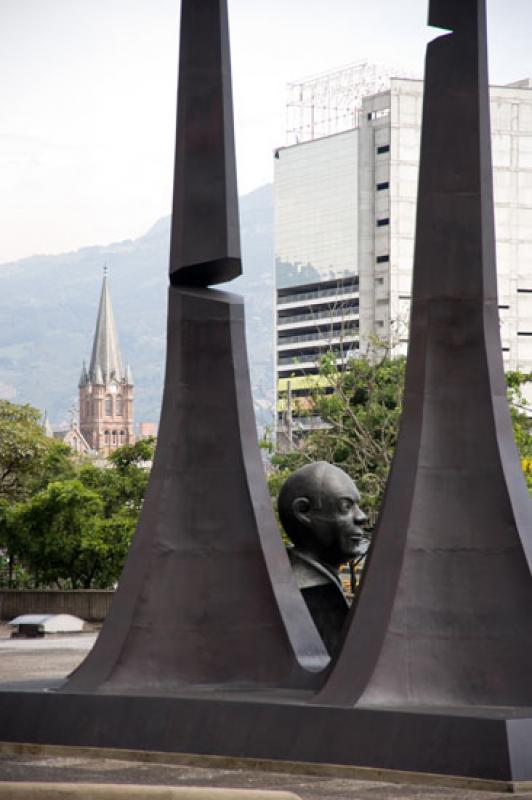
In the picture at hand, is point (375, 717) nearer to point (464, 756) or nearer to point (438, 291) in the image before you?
point (464, 756)

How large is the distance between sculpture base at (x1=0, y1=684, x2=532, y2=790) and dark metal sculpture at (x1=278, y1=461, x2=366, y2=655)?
203cm

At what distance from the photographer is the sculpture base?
34.3ft

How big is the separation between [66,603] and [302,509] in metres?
23.8

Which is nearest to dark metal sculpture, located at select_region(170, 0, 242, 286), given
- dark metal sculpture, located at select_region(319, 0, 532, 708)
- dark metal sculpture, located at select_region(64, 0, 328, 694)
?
dark metal sculpture, located at select_region(64, 0, 328, 694)

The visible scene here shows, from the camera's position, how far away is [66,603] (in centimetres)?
3759

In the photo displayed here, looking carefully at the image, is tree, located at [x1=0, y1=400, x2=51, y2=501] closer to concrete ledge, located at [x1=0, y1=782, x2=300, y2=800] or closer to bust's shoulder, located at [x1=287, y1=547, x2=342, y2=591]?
bust's shoulder, located at [x1=287, y1=547, x2=342, y2=591]

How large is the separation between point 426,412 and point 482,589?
154 cm

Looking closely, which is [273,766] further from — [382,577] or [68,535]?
[68,535]

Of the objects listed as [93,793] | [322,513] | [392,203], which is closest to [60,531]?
[322,513]

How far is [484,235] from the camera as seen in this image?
12555mm

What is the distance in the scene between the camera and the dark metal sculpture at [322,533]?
48.2ft

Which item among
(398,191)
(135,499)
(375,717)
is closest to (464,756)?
(375,717)

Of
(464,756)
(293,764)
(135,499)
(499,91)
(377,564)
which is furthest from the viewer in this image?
(499,91)

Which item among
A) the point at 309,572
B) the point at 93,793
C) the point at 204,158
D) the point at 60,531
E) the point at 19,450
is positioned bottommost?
the point at 93,793
